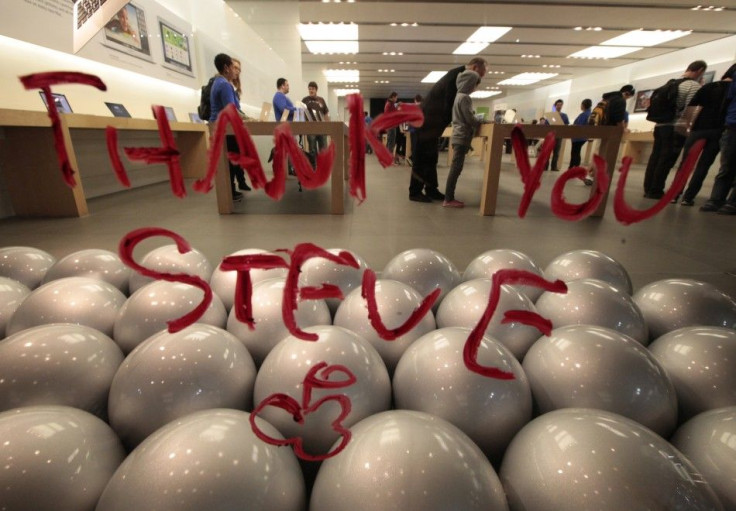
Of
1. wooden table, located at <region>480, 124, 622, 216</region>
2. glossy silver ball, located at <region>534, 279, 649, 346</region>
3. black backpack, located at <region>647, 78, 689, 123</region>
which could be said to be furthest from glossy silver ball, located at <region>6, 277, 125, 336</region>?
black backpack, located at <region>647, 78, 689, 123</region>

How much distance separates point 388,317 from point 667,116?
4.22 meters

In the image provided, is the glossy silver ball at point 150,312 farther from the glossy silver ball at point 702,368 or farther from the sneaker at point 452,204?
the sneaker at point 452,204

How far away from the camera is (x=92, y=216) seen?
2.64 metres

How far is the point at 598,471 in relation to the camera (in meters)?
0.46

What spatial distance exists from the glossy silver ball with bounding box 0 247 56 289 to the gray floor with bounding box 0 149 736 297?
66 cm

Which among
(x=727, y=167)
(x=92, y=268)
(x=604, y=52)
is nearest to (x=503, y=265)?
(x=92, y=268)

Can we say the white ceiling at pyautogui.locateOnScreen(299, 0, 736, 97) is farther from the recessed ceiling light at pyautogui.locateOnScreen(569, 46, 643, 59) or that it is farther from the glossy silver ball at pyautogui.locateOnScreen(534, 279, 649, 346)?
the glossy silver ball at pyautogui.locateOnScreen(534, 279, 649, 346)

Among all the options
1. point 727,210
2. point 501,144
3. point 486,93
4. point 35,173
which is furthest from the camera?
point 486,93

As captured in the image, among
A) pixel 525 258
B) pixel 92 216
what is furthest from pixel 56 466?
pixel 92 216

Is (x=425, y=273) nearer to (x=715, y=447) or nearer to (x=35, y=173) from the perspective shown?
(x=715, y=447)

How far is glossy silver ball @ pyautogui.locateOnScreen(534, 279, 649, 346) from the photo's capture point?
862mm

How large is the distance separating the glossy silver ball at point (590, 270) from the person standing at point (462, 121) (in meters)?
1.89

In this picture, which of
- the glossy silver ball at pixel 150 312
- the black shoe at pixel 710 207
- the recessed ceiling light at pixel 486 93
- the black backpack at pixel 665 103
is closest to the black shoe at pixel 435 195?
the black shoe at pixel 710 207

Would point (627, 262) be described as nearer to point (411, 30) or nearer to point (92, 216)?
point (92, 216)
